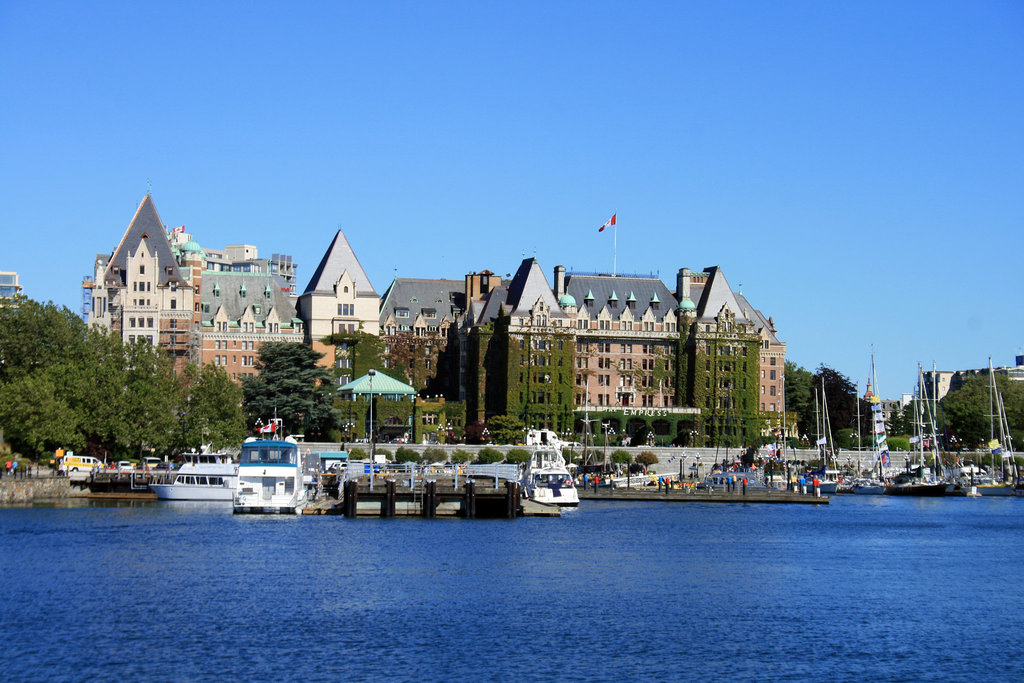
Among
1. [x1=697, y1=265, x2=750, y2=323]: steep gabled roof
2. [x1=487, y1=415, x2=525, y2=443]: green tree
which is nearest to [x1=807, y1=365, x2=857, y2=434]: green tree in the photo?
[x1=697, y1=265, x2=750, y2=323]: steep gabled roof

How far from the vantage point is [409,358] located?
161500mm

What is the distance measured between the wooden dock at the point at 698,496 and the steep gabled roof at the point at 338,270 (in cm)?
4506

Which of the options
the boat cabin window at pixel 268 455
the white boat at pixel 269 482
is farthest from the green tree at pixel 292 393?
the boat cabin window at pixel 268 455

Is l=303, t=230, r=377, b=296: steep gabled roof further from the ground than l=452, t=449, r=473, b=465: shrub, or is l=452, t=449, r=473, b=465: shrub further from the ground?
l=303, t=230, r=377, b=296: steep gabled roof

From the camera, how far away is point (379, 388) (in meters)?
148

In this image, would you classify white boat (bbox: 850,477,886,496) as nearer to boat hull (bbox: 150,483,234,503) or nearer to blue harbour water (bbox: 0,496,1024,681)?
blue harbour water (bbox: 0,496,1024,681)

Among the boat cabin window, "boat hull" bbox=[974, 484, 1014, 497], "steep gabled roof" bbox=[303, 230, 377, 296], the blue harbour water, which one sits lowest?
the blue harbour water

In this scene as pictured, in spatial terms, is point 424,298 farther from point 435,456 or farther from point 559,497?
point 559,497

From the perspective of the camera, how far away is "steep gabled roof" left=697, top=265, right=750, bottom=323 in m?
161

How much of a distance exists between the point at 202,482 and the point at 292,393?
3456 centimetres

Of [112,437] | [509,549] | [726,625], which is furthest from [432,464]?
[726,625]

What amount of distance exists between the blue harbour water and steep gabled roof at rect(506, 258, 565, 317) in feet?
220

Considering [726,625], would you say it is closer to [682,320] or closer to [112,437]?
[112,437]

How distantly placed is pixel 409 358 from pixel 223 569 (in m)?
100
